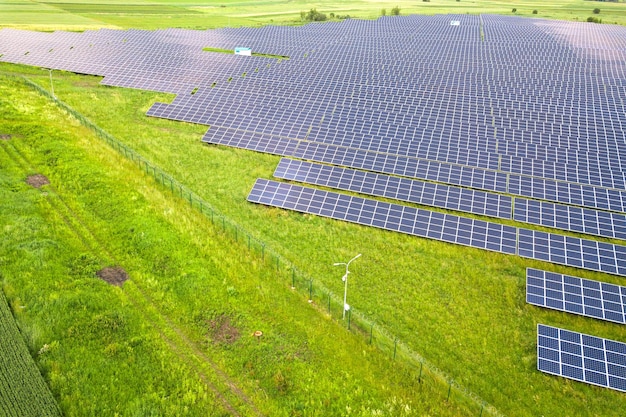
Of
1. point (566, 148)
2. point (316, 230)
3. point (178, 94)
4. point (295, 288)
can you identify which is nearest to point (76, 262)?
point (295, 288)

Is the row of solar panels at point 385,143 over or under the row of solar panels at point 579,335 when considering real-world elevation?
over

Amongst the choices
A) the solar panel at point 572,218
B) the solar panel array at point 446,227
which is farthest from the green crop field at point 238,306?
the solar panel at point 572,218

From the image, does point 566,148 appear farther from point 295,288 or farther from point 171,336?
point 171,336

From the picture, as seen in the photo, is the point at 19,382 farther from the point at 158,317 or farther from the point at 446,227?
the point at 446,227

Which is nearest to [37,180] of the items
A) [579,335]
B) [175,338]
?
[175,338]

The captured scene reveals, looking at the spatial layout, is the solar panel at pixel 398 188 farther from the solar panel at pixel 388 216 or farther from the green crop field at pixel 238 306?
the green crop field at pixel 238 306

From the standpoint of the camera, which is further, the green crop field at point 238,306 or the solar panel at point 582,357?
the solar panel at point 582,357
